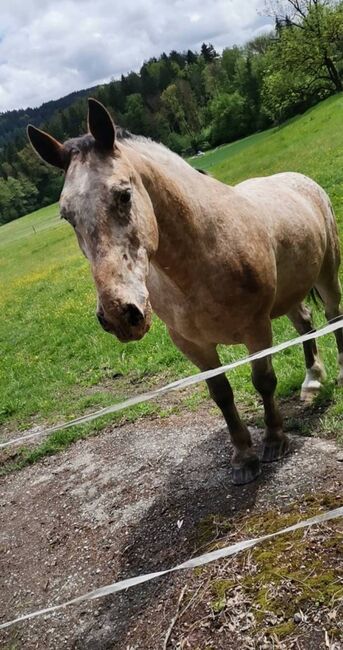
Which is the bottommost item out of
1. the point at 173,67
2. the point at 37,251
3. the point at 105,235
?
the point at 37,251

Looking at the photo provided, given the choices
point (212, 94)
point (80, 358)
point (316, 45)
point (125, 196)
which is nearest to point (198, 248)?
point (125, 196)

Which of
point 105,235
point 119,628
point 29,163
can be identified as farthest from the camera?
point 29,163

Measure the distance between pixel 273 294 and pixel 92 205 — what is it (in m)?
2.09

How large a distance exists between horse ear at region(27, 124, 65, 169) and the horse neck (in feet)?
1.81

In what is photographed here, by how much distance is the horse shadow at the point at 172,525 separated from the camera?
145 inches

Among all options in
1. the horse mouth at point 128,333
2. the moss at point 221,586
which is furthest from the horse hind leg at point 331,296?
the horse mouth at point 128,333

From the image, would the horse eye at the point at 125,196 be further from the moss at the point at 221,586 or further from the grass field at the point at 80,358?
the grass field at the point at 80,358

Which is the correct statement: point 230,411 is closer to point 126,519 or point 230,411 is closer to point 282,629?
point 126,519

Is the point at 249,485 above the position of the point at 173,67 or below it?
below

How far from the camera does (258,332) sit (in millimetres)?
4531

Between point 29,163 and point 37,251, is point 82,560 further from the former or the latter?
point 29,163

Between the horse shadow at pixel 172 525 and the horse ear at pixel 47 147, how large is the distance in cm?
276

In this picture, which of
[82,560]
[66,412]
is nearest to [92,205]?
[82,560]

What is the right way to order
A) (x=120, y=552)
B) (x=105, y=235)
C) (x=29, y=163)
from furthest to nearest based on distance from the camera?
(x=29, y=163) → (x=120, y=552) → (x=105, y=235)
